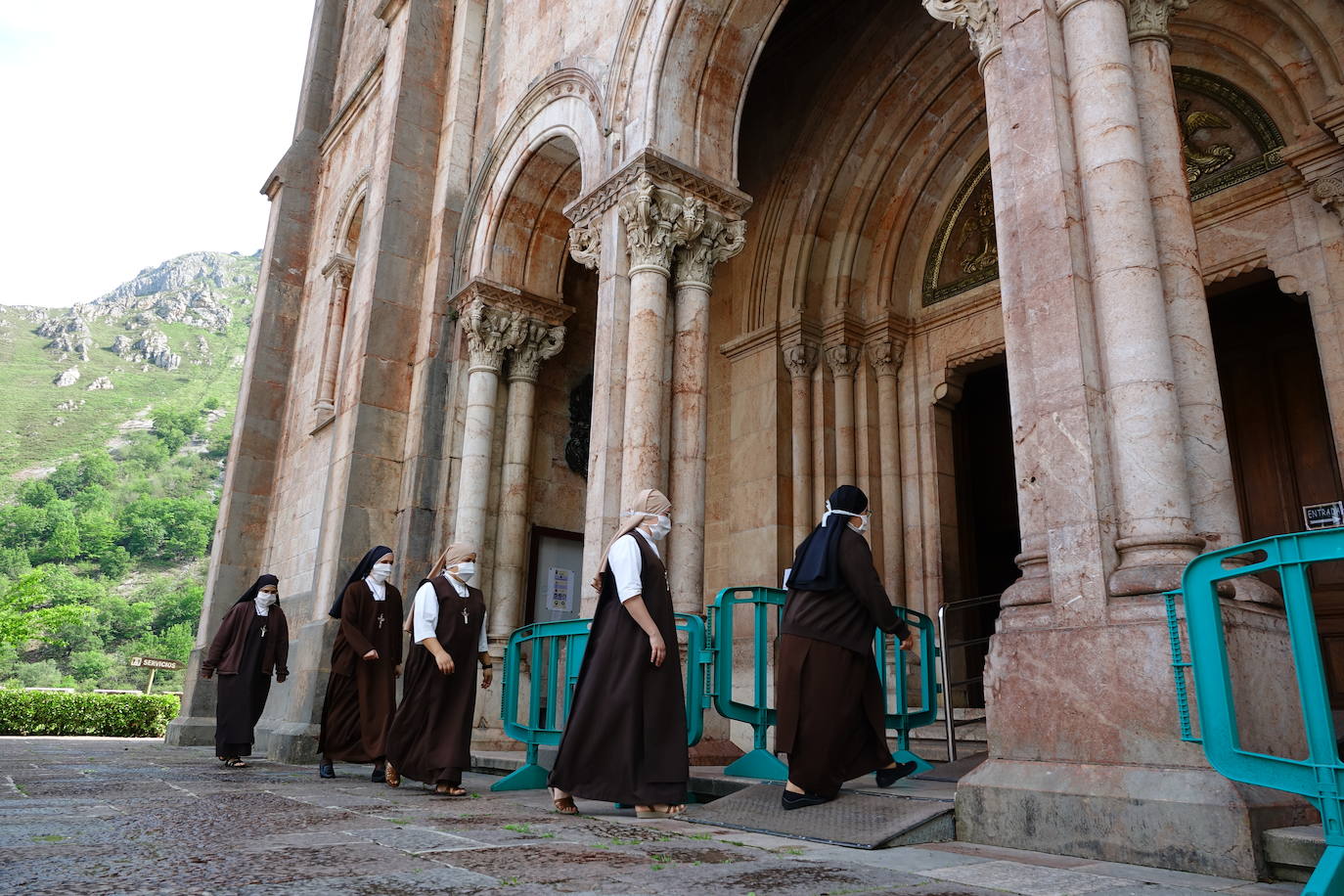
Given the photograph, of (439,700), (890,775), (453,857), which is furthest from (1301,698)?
(439,700)

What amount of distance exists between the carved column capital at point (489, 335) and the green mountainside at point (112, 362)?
301 feet

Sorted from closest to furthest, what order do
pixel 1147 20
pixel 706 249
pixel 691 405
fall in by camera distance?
pixel 1147 20 → pixel 691 405 → pixel 706 249

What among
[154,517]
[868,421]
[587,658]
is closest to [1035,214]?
[587,658]

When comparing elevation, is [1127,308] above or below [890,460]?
below

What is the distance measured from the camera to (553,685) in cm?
559

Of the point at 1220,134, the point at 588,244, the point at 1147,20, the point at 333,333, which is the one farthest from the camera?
the point at 333,333

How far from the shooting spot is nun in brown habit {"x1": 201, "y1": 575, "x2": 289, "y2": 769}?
27.8ft

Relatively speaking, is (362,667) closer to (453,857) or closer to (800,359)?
(453,857)

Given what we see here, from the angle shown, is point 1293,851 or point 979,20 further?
point 979,20

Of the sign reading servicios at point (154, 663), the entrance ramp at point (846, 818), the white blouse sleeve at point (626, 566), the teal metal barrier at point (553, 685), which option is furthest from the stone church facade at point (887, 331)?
the sign reading servicios at point (154, 663)

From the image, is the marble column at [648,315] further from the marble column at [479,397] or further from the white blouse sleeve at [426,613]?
the marble column at [479,397]

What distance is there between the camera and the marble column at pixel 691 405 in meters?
7.55

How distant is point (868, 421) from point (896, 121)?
11.5 ft

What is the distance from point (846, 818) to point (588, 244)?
6.22 meters
